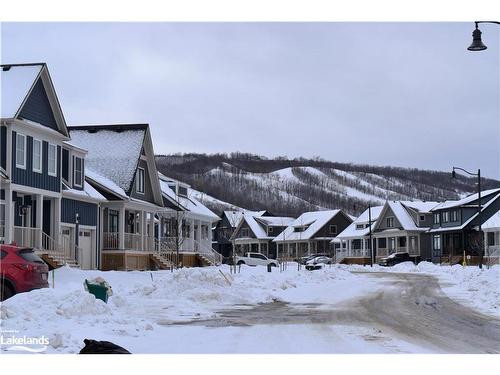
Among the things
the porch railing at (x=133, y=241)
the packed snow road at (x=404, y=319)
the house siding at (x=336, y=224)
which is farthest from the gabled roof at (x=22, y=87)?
the house siding at (x=336, y=224)

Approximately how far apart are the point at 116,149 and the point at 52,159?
10990mm

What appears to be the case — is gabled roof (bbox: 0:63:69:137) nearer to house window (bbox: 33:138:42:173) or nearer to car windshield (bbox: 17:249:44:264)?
house window (bbox: 33:138:42:173)

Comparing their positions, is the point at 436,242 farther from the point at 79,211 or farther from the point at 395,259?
the point at 79,211

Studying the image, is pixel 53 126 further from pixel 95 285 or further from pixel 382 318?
pixel 382 318

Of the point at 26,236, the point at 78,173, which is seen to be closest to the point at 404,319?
the point at 26,236

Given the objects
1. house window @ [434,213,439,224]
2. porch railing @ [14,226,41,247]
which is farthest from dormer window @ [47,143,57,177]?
house window @ [434,213,439,224]

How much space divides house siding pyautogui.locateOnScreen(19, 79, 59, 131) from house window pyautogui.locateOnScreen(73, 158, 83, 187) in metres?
4.68

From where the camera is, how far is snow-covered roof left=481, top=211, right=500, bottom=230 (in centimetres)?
6748

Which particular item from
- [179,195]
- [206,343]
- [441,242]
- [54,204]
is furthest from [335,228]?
[206,343]

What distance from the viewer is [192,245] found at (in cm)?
5025

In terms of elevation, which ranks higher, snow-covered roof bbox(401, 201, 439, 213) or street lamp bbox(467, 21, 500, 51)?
street lamp bbox(467, 21, 500, 51)

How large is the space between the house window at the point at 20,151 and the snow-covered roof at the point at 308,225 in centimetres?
7162

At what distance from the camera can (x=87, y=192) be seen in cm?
3759

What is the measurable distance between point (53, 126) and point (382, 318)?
19.7 m
